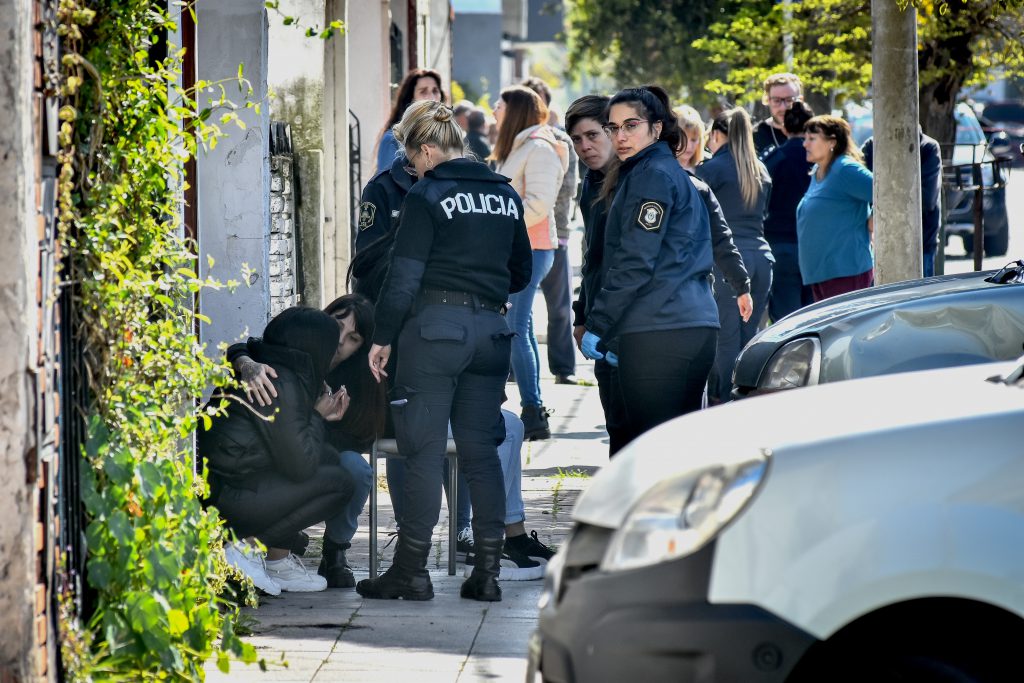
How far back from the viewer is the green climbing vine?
4465 mm

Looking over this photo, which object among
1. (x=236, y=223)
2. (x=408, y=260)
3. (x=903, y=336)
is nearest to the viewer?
(x=408, y=260)

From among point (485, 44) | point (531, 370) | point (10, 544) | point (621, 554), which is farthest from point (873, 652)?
point (485, 44)

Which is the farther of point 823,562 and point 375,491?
point 375,491

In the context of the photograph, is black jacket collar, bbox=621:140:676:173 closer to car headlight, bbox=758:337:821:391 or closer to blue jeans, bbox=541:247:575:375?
car headlight, bbox=758:337:821:391

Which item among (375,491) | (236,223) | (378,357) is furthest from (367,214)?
(375,491)

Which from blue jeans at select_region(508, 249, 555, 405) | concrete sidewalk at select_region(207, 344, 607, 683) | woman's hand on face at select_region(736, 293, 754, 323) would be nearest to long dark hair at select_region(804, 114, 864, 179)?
blue jeans at select_region(508, 249, 555, 405)

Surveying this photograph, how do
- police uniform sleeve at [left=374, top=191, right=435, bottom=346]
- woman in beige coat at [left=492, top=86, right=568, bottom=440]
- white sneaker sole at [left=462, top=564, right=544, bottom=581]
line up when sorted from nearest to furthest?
police uniform sleeve at [left=374, top=191, right=435, bottom=346], white sneaker sole at [left=462, top=564, right=544, bottom=581], woman in beige coat at [left=492, top=86, right=568, bottom=440]

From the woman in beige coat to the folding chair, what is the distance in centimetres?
259

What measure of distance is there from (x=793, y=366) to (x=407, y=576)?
5.76 feet

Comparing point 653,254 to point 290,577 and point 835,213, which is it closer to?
point 290,577

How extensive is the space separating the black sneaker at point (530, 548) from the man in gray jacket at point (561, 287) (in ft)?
12.9

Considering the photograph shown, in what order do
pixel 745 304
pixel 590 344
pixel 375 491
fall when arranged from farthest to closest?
pixel 745 304 → pixel 590 344 → pixel 375 491

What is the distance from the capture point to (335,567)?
639cm

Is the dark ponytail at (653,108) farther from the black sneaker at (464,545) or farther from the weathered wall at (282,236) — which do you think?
the weathered wall at (282,236)
